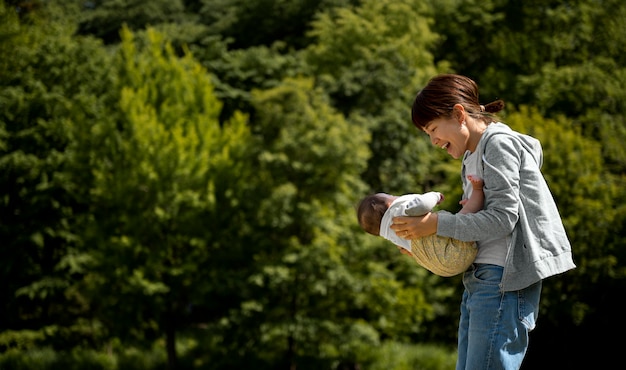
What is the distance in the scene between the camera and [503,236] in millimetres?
2258

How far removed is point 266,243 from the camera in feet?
50.2

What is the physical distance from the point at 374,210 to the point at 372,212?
0.5 inches

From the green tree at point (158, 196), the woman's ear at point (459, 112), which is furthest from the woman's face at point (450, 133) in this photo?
the green tree at point (158, 196)

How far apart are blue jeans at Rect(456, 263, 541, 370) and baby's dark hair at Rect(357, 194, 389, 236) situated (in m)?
0.41

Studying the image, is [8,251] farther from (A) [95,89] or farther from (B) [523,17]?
(B) [523,17]

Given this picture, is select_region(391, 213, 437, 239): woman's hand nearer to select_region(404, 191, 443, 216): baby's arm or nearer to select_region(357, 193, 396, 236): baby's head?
select_region(404, 191, 443, 216): baby's arm

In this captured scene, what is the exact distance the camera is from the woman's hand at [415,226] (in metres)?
2.32

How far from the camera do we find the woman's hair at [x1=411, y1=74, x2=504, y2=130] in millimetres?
2373

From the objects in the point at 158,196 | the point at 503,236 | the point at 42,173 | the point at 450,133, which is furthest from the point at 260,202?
the point at 503,236

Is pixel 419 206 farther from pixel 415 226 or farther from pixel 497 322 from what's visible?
pixel 497 322

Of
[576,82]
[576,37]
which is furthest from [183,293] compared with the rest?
[576,37]

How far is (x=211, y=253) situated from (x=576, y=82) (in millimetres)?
10256

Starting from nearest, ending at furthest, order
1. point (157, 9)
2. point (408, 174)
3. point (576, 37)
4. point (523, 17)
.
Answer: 1. point (408, 174)
2. point (576, 37)
3. point (523, 17)
4. point (157, 9)

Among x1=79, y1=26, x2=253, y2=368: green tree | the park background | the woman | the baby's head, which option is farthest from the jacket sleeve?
x1=79, y1=26, x2=253, y2=368: green tree
